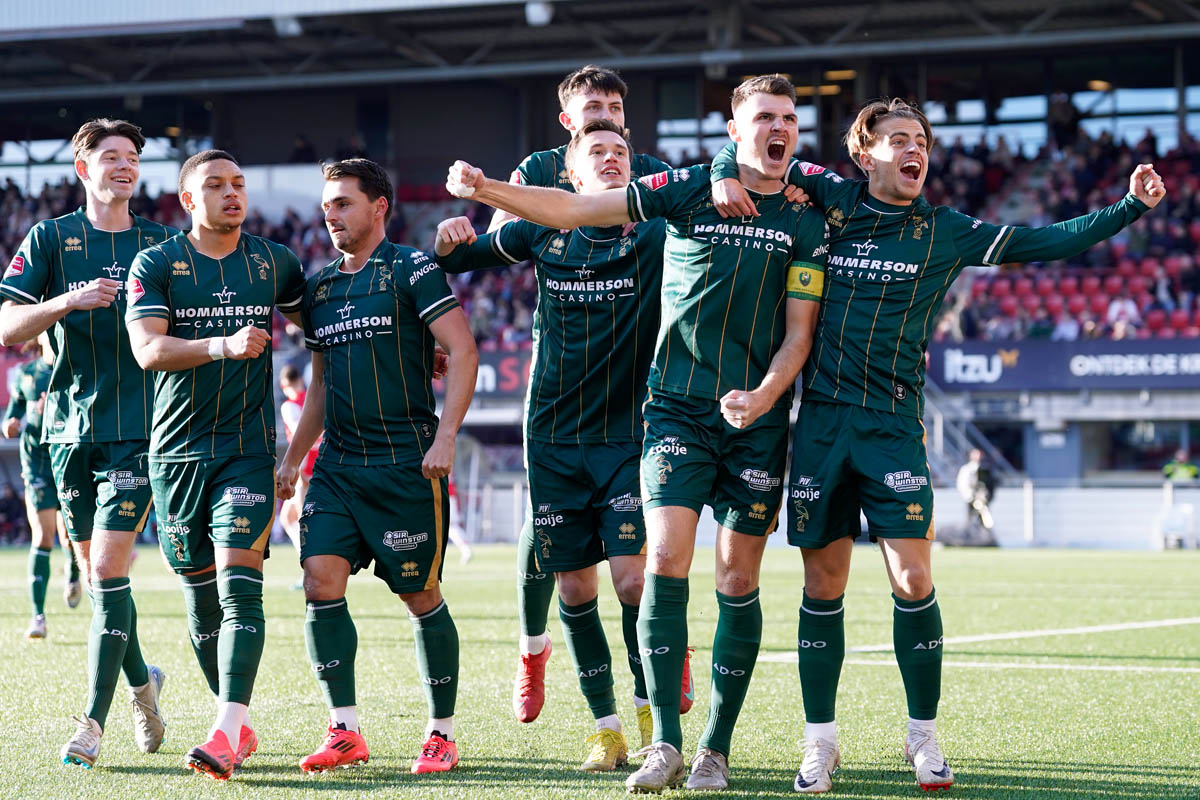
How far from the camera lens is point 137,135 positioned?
244 inches

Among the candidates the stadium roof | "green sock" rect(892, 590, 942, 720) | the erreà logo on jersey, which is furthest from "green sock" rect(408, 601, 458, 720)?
the stadium roof

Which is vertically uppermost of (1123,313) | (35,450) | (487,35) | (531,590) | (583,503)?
(487,35)

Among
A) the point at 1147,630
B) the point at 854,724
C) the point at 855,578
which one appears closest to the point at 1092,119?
the point at 855,578

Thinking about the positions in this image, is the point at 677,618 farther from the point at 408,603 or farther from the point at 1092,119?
the point at 1092,119

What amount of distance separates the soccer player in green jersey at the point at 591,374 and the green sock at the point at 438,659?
1.60 feet

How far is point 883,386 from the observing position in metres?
5.18

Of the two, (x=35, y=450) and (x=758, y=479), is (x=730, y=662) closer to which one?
(x=758, y=479)

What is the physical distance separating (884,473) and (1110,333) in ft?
79.0

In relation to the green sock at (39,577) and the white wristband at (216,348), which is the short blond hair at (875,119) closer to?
the white wristband at (216,348)

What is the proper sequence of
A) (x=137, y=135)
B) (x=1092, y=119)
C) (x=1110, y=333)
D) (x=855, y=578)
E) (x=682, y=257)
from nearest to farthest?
(x=682, y=257) < (x=137, y=135) < (x=855, y=578) < (x=1110, y=333) < (x=1092, y=119)

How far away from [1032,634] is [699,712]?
4367mm

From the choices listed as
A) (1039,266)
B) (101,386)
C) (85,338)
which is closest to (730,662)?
(101,386)

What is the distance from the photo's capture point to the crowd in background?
91.9 feet

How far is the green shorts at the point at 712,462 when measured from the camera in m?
5.13
